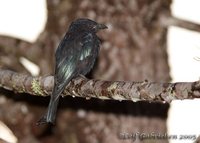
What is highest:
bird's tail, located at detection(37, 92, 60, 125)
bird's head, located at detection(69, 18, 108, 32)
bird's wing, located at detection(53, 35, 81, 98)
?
bird's head, located at detection(69, 18, 108, 32)

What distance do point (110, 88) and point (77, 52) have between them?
3.65ft

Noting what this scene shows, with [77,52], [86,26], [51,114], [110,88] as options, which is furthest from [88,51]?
[110,88]

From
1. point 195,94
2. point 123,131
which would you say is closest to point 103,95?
point 195,94

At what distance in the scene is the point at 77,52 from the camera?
542 centimetres

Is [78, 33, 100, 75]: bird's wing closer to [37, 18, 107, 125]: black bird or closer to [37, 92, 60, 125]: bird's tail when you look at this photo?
[37, 18, 107, 125]: black bird

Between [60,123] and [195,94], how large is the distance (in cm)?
299

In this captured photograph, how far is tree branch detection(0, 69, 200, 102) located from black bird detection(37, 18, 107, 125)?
0.14m

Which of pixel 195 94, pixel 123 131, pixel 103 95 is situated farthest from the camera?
pixel 123 131

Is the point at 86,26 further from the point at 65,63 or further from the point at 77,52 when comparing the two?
the point at 65,63

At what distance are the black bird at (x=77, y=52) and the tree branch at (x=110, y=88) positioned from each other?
5.6 inches

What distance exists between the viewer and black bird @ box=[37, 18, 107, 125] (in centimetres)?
512

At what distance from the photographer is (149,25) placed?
21.3 ft

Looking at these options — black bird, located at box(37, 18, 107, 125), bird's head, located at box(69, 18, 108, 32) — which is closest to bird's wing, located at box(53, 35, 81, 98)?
black bird, located at box(37, 18, 107, 125)

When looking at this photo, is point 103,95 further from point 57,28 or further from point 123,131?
point 57,28
